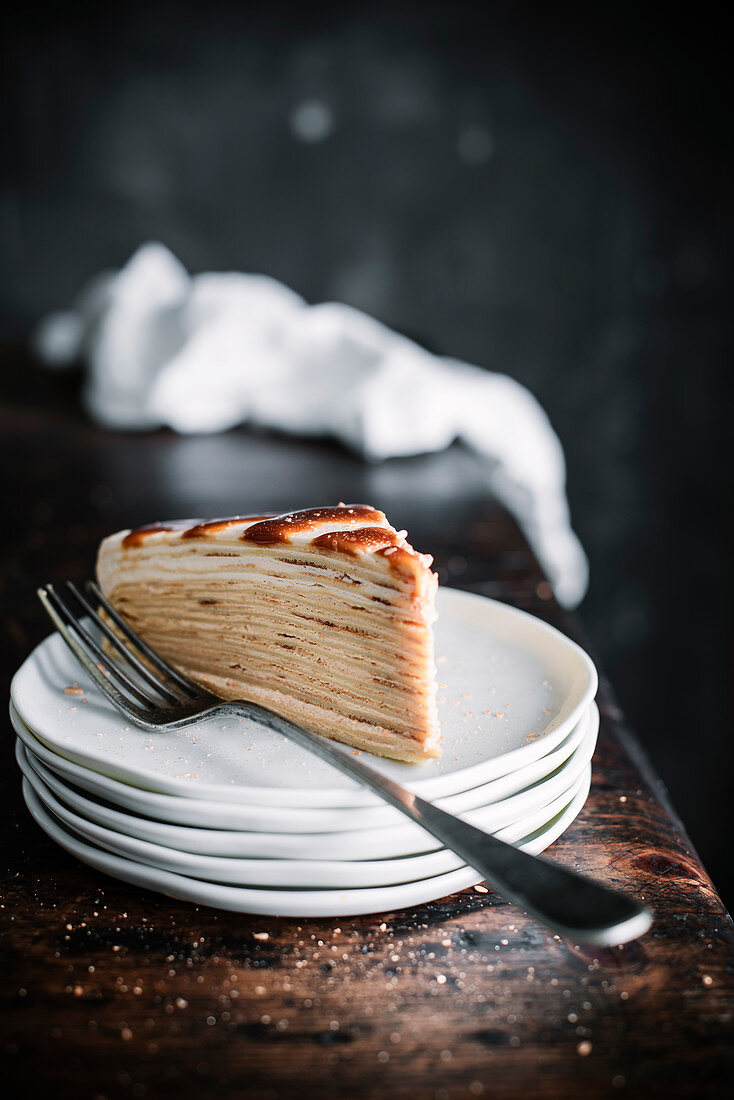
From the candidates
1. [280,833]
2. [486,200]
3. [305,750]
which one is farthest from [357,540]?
[486,200]

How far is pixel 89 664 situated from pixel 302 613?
0.22 meters

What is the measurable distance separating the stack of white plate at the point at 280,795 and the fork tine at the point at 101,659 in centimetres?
3

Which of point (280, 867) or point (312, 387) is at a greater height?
point (280, 867)

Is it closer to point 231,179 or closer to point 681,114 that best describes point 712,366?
point 681,114

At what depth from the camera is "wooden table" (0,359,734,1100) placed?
602 mm

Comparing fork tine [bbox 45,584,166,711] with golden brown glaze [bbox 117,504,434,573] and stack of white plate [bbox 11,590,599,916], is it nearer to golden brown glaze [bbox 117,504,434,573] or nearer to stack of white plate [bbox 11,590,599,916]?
stack of white plate [bbox 11,590,599,916]

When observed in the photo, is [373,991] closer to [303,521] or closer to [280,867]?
[280,867]

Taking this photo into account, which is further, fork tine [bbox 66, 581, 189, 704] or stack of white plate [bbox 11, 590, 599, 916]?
fork tine [bbox 66, 581, 189, 704]

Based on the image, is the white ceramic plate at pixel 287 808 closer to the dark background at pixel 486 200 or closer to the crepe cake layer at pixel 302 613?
the crepe cake layer at pixel 302 613

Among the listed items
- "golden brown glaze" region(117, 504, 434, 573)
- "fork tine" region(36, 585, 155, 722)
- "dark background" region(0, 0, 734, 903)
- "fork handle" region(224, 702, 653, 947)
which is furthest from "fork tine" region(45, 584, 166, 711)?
"dark background" region(0, 0, 734, 903)

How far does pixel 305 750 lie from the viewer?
0.89 m

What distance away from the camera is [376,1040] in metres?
0.63

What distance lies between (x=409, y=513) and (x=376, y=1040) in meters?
1.51

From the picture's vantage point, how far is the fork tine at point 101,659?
966mm
